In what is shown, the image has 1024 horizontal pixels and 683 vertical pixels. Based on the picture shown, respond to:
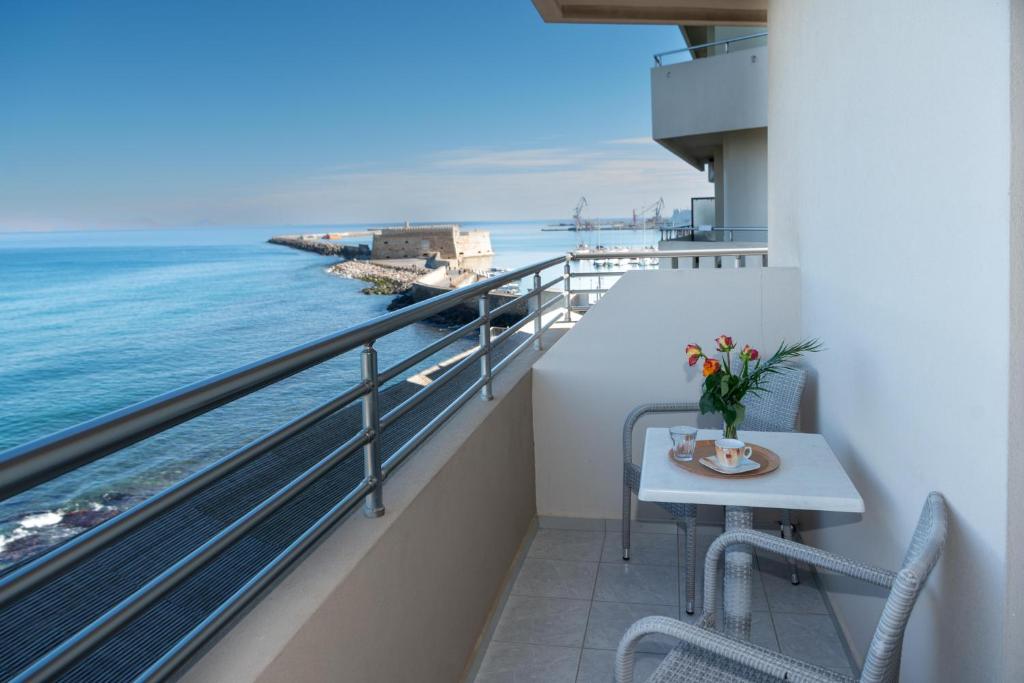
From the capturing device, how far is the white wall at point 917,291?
173cm

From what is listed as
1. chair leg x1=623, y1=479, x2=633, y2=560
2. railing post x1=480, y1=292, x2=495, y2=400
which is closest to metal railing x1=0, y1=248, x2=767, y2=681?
railing post x1=480, y1=292, x2=495, y2=400

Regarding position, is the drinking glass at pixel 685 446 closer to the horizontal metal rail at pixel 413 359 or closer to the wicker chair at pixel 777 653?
the wicker chair at pixel 777 653

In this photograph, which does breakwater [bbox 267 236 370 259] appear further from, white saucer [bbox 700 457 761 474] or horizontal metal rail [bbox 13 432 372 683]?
horizontal metal rail [bbox 13 432 372 683]

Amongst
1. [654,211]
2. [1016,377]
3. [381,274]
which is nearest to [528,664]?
[1016,377]

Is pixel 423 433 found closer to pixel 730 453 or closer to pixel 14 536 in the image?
pixel 730 453

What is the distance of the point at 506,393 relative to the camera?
3.71m

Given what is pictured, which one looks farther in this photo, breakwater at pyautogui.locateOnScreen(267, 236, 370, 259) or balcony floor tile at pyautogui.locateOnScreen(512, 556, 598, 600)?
breakwater at pyautogui.locateOnScreen(267, 236, 370, 259)

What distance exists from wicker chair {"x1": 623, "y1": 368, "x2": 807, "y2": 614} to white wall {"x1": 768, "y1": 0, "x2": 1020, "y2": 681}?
164 millimetres

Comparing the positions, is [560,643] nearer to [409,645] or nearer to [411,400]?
[409,645]

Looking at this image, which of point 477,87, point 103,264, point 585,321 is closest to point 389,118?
point 477,87

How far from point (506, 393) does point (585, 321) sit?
3.08ft

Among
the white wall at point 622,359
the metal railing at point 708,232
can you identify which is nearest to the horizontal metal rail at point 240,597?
the white wall at point 622,359

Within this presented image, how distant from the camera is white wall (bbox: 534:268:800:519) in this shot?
4.28 m

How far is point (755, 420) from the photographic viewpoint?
3734mm
